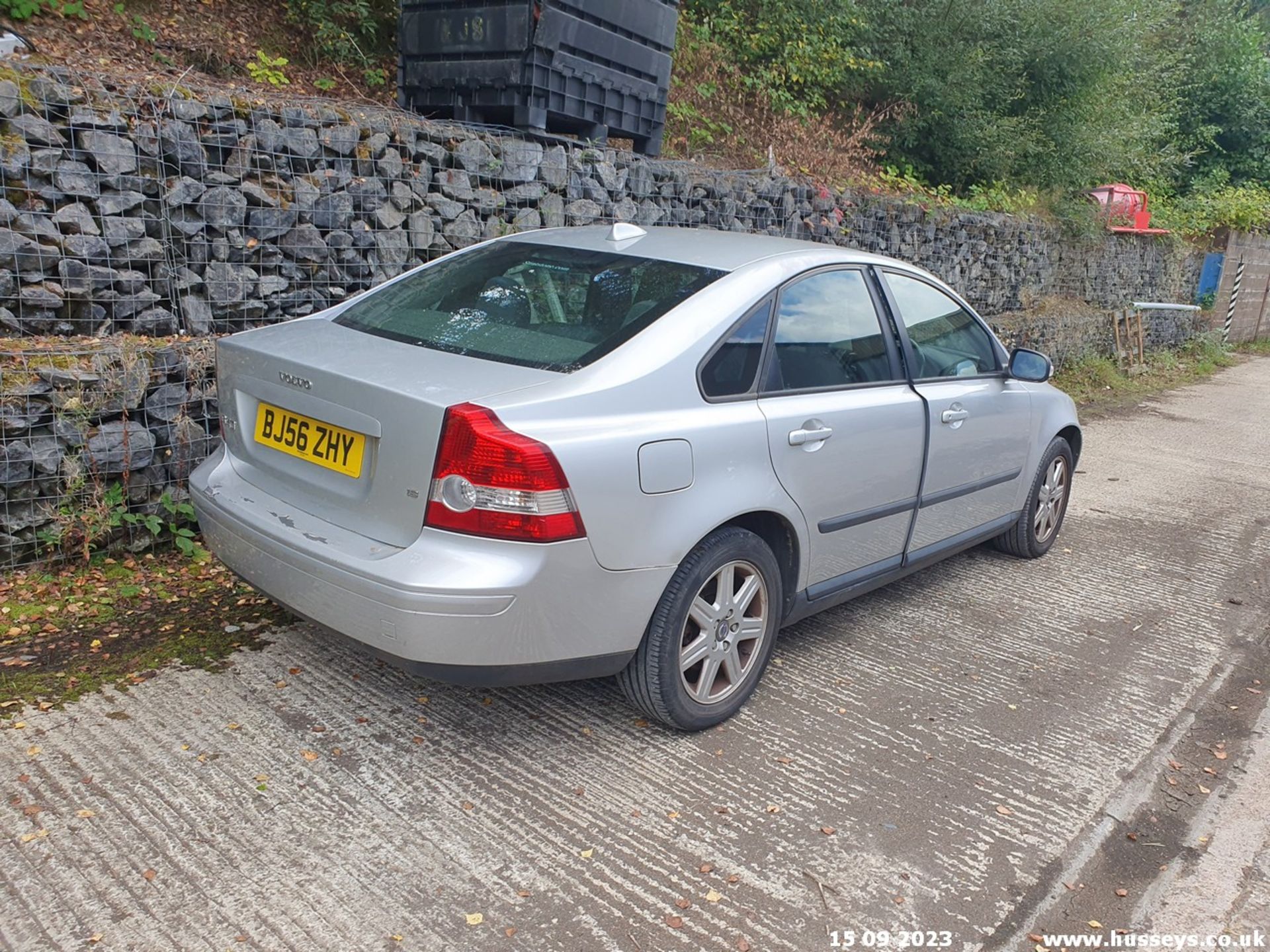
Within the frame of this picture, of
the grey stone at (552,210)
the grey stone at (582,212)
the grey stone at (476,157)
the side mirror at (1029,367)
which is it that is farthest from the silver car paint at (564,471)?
the grey stone at (582,212)

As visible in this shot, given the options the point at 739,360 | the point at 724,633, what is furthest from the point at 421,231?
the point at 724,633

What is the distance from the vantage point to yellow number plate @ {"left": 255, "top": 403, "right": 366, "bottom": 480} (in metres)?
2.97

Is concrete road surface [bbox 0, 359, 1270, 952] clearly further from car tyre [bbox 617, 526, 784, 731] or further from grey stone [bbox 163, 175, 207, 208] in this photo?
grey stone [bbox 163, 175, 207, 208]

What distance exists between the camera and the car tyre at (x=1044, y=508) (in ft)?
17.5

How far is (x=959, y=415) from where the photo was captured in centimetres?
436

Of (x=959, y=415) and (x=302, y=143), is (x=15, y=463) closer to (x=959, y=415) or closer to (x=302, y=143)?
(x=302, y=143)

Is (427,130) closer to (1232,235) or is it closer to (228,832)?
(228,832)

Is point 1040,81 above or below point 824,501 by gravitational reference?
above

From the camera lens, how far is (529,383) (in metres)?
2.90

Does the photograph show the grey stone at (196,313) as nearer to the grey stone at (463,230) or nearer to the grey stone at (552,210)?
the grey stone at (463,230)

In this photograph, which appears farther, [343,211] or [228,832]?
[343,211]

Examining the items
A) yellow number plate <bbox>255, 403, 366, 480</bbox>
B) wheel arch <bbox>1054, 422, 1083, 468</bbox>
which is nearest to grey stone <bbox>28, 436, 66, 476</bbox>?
yellow number plate <bbox>255, 403, 366, 480</bbox>

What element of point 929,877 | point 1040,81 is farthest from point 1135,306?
point 929,877

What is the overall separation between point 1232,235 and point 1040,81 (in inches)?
314
